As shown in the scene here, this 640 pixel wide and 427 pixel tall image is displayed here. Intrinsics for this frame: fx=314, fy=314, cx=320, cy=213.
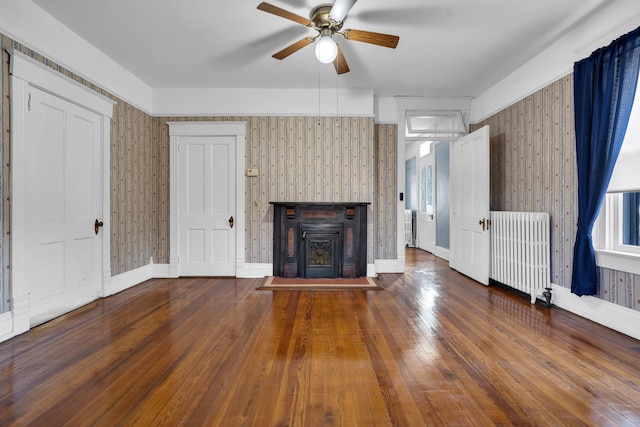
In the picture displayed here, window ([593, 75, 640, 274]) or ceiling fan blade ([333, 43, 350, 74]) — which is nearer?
window ([593, 75, 640, 274])

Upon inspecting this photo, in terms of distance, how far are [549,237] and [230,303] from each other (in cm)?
344

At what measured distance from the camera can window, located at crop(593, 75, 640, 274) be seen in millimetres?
2504

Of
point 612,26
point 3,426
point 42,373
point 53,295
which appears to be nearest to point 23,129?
point 53,295

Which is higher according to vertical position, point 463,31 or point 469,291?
point 463,31

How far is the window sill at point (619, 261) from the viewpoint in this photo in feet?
7.99

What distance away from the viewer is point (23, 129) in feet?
8.43

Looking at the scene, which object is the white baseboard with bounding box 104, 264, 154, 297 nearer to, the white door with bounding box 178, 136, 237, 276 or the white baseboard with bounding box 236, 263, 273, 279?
the white door with bounding box 178, 136, 237, 276

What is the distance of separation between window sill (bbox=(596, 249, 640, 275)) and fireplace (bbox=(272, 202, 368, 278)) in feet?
8.09

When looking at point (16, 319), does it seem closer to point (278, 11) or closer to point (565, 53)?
point (278, 11)

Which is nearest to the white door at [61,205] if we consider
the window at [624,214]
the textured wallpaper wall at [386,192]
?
the textured wallpaper wall at [386,192]

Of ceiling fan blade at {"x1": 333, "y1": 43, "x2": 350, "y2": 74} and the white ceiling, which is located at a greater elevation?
the white ceiling

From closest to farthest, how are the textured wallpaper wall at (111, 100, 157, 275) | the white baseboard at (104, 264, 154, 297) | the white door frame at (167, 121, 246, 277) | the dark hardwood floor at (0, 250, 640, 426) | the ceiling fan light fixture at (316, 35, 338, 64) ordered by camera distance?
the dark hardwood floor at (0, 250, 640, 426) < the ceiling fan light fixture at (316, 35, 338, 64) < the white baseboard at (104, 264, 154, 297) < the textured wallpaper wall at (111, 100, 157, 275) < the white door frame at (167, 121, 246, 277)

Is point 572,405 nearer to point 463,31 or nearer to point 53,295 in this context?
point 463,31

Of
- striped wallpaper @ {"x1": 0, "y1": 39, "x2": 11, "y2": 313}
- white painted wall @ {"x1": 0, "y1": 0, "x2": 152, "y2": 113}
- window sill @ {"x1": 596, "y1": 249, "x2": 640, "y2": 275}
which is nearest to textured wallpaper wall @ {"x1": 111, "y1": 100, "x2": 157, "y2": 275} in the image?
white painted wall @ {"x1": 0, "y1": 0, "x2": 152, "y2": 113}
